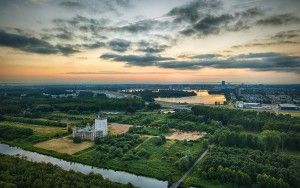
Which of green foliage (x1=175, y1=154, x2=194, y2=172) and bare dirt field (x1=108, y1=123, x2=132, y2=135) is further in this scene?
bare dirt field (x1=108, y1=123, x2=132, y2=135)

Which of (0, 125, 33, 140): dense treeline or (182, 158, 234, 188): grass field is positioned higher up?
(0, 125, 33, 140): dense treeline

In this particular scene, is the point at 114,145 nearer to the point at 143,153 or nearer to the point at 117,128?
the point at 143,153

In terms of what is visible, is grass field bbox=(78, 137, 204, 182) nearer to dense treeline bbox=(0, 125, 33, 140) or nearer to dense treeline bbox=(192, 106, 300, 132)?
dense treeline bbox=(192, 106, 300, 132)

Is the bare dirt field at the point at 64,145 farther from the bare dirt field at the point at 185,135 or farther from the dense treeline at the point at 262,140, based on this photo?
the dense treeline at the point at 262,140


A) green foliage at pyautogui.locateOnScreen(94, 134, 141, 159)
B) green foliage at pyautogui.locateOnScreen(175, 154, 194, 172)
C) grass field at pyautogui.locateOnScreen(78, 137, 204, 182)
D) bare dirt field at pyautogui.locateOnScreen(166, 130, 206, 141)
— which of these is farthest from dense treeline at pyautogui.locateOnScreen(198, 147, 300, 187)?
bare dirt field at pyautogui.locateOnScreen(166, 130, 206, 141)

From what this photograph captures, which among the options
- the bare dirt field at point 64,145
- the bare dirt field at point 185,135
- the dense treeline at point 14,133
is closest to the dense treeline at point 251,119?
the bare dirt field at point 185,135

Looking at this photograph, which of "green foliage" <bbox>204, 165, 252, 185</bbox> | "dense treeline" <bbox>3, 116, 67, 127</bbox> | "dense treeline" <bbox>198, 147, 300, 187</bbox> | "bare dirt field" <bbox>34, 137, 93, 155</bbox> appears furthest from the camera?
"dense treeline" <bbox>3, 116, 67, 127</bbox>

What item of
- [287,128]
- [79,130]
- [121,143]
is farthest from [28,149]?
[287,128]
